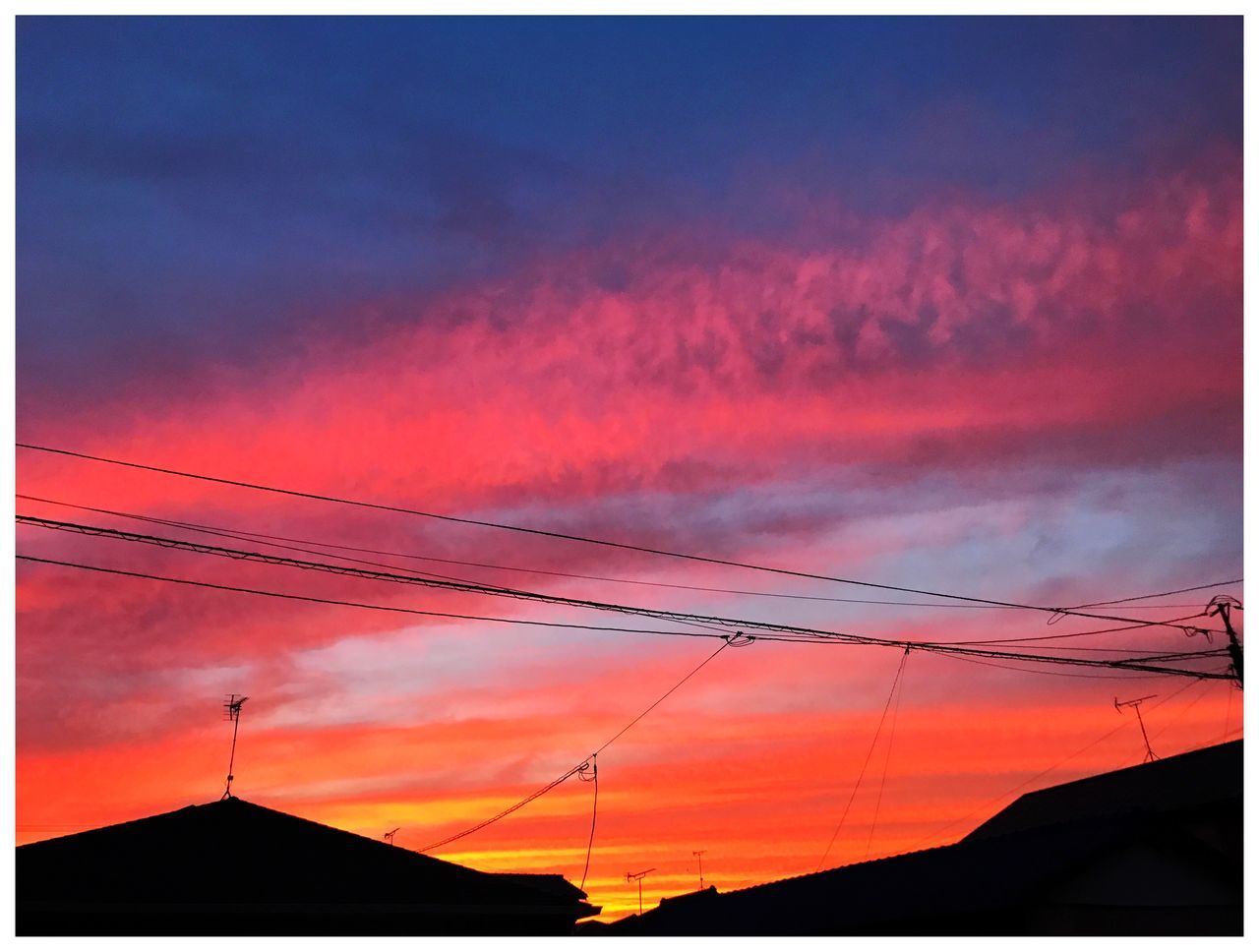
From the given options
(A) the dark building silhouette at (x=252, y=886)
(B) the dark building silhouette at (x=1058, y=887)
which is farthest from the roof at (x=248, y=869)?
(B) the dark building silhouette at (x=1058, y=887)

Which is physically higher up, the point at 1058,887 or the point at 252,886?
the point at 1058,887

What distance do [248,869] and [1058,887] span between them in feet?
48.1

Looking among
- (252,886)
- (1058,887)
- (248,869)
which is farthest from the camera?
(1058,887)

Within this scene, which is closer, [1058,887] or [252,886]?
[252,886]

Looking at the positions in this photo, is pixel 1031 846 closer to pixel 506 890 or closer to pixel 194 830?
pixel 506 890

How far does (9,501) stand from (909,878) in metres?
19.2

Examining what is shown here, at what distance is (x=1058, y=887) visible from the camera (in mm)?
18547

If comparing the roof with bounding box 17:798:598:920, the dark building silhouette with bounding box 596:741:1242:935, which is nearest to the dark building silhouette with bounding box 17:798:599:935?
the roof with bounding box 17:798:598:920

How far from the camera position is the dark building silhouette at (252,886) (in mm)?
15773

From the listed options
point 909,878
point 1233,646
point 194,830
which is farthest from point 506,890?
point 1233,646

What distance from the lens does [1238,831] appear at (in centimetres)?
1841

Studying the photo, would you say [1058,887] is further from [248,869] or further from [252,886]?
[248,869]

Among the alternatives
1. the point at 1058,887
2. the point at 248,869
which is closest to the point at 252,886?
the point at 248,869

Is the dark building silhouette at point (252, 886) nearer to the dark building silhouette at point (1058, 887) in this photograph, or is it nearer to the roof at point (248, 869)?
the roof at point (248, 869)
